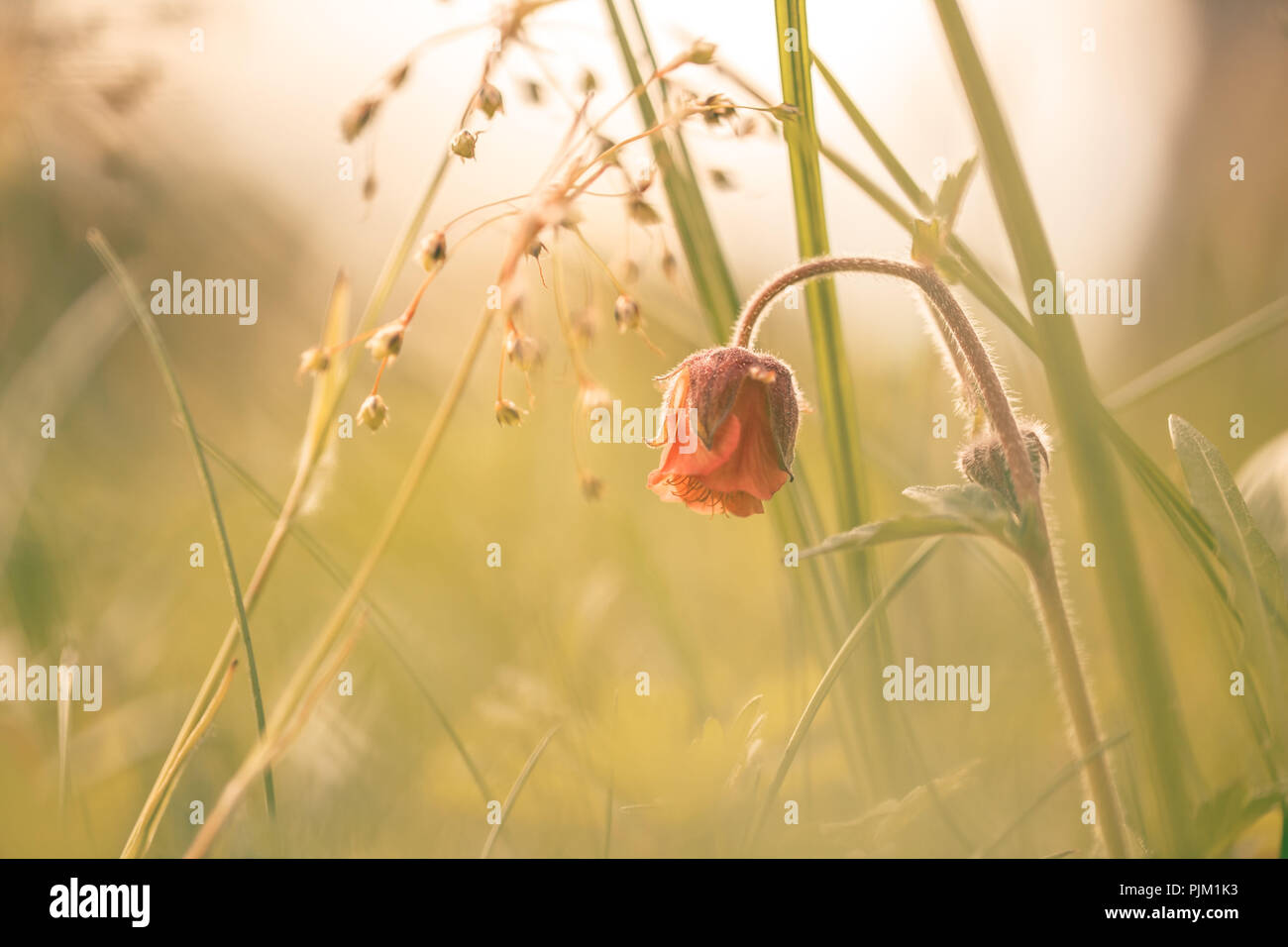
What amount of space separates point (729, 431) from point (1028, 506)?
0.29m

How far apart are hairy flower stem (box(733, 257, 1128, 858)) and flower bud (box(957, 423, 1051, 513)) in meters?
0.03

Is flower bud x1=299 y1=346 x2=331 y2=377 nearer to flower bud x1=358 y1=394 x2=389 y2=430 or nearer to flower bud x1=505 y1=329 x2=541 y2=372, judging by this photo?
flower bud x1=358 y1=394 x2=389 y2=430

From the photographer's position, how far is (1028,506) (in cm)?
77

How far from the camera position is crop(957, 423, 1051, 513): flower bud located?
828 mm

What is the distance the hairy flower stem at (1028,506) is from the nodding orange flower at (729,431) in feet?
0.17

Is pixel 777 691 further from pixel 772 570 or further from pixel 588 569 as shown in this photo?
pixel 588 569

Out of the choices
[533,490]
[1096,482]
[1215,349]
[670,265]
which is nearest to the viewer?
[1096,482]

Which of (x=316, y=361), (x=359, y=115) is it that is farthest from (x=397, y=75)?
(x=316, y=361)

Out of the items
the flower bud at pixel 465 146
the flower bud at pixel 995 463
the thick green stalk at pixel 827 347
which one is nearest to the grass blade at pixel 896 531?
the flower bud at pixel 995 463

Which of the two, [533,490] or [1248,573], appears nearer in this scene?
[1248,573]

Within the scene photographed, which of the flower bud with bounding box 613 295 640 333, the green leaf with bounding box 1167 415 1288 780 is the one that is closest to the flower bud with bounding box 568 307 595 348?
the flower bud with bounding box 613 295 640 333

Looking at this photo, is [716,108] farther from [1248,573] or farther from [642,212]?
[1248,573]

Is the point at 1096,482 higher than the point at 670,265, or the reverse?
the point at 670,265

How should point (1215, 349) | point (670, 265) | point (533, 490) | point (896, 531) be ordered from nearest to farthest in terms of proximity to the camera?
point (896, 531), point (670, 265), point (1215, 349), point (533, 490)
